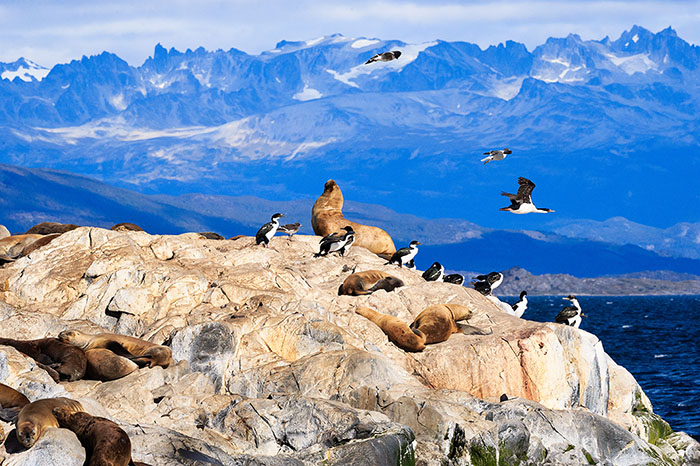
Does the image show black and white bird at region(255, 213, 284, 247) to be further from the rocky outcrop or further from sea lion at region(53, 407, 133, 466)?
sea lion at region(53, 407, 133, 466)

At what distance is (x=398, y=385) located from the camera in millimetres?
18031

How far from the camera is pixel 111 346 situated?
18547 mm

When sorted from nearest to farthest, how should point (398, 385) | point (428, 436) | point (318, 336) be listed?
1. point (428, 436)
2. point (398, 385)
3. point (318, 336)

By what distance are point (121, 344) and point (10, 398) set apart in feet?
12.3

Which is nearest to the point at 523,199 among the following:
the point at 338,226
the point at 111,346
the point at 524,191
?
the point at 524,191

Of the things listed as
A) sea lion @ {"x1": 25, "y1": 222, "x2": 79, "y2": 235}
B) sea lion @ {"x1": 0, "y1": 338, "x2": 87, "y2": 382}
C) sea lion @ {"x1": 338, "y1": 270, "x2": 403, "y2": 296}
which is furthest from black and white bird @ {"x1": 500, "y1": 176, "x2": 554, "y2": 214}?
sea lion @ {"x1": 25, "y1": 222, "x2": 79, "y2": 235}

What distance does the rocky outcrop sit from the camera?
1598 centimetres

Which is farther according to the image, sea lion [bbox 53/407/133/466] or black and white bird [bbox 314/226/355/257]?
black and white bird [bbox 314/226/355/257]

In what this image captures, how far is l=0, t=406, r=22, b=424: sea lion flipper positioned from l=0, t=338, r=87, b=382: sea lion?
2550mm

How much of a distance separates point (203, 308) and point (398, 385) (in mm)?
5001

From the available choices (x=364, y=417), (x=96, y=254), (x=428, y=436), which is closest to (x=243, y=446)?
(x=364, y=417)

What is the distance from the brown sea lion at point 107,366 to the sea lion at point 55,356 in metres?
A: 0.15

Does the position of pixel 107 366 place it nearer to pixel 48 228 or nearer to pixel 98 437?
pixel 98 437

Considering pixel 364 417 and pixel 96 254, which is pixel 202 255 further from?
pixel 364 417
